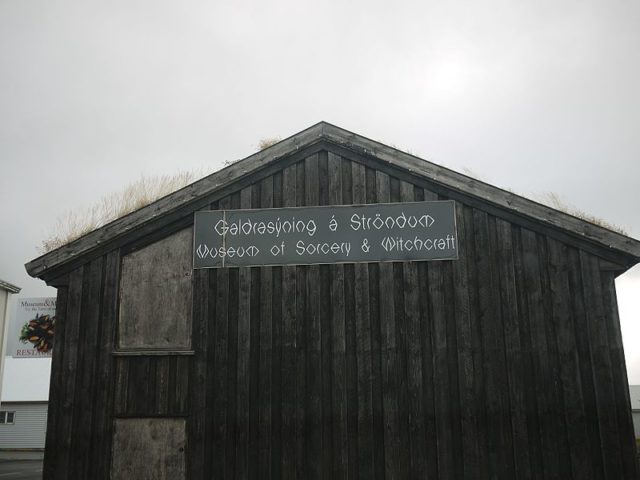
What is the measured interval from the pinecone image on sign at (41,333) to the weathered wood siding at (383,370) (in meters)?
4.99

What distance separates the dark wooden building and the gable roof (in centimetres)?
3

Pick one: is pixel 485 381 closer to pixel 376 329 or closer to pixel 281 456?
pixel 376 329

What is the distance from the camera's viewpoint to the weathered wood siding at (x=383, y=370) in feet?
24.2

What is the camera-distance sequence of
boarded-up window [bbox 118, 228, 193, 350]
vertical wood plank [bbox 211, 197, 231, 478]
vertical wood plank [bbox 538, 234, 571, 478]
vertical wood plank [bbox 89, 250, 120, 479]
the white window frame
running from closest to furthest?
1. vertical wood plank [bbox 538, 234, 571, 478]
2. vertical wood plank [bbox 211, 197, 231, 478]
3. vertical wood plank [bbox 89, 250, 120, 479]
4. boarded-up window [bbox 118, 228, 193, 350]
5. the white window frame

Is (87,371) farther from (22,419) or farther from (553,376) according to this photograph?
(22,419)

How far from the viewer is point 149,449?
302 inches

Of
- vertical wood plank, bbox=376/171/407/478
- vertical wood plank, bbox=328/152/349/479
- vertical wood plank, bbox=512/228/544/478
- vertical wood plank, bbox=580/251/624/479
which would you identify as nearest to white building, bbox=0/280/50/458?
vertical wood plank, bbox=328/152/349/479

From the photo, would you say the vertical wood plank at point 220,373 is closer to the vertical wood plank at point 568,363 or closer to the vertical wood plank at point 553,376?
the vertical wood plank at point 553,376

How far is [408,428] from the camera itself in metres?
7.49

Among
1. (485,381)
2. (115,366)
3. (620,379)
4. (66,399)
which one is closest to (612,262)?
(620,379)

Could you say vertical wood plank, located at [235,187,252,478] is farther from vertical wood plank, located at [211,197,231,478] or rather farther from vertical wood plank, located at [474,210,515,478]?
vertical wood plank, located at [474,210,515,478]

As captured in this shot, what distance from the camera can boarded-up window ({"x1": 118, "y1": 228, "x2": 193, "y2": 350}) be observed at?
314 inches

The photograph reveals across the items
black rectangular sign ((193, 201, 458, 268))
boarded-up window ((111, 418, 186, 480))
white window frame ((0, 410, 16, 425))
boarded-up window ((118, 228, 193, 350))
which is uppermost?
black rectangular sign ((193, 201, 458, 268))

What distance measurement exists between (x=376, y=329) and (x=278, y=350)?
127 cm
